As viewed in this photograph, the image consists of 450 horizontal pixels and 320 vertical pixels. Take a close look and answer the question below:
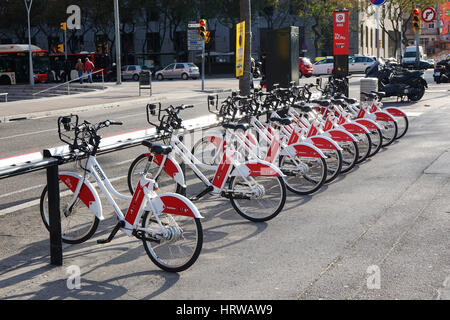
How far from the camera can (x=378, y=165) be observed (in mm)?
9422

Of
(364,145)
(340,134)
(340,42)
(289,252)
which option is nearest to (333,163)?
(340,134)

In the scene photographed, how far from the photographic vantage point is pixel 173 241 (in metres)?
4.87

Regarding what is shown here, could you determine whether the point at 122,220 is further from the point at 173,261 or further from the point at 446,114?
the point at 446,114

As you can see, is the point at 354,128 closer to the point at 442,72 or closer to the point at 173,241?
the point at 173,241

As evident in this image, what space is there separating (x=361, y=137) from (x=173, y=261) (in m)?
5.19

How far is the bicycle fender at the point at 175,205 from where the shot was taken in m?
4.73

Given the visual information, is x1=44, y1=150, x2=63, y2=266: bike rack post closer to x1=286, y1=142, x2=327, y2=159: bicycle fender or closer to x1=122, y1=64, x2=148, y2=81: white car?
x1=286, y1=142, x2=327, y2=159: bicycle fender

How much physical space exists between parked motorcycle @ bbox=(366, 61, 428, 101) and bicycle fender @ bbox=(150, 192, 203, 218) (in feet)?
54.1

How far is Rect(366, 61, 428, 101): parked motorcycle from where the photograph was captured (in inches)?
797

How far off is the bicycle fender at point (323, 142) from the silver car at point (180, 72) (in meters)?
43.0

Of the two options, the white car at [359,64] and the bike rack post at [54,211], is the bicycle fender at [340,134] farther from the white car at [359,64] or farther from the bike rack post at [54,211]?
the white car at [359,64]

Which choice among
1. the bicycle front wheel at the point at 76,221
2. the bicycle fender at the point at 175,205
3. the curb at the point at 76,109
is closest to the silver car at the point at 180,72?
the curb at the point at 76,109

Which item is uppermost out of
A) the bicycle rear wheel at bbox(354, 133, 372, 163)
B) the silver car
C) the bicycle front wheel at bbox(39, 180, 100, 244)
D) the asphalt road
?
the silver car

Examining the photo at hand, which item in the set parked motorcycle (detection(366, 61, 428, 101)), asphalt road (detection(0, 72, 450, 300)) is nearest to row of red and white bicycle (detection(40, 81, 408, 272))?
asphalt road (detection(0, 72, 450, 300))
